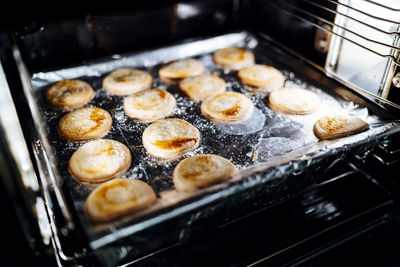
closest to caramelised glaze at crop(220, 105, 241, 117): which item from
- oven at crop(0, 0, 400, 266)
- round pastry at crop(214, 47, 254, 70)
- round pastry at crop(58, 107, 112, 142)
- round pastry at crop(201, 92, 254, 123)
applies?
round pastry at crop(201, 92, 254, 123)

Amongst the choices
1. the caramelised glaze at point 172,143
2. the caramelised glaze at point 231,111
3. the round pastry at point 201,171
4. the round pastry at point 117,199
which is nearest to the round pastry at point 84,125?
the caramelised glaze at point 172,143

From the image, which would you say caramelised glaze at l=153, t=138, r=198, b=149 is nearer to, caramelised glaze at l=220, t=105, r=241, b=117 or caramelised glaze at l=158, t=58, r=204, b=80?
caramelised glaze at l=220, t=105, r=241, b=117

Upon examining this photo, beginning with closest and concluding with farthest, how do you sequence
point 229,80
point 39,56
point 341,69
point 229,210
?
point 229,210 < point 341,69 < point 39,56 < point 229,80

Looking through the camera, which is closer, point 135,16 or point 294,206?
point 294,206

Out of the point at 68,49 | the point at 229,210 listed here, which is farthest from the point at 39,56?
the point at 229,210

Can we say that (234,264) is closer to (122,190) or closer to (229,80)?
(122,190)

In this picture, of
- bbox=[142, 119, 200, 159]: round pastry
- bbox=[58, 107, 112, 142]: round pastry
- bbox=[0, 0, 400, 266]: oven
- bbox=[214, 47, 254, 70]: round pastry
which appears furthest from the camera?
bbox=[214, 47, 254, 70]: round pastry
